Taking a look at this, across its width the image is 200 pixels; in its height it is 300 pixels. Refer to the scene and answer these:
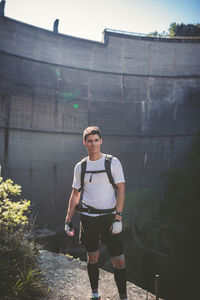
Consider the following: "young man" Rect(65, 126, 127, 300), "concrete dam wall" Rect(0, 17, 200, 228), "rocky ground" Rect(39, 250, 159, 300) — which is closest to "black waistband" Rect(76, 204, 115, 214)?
"young man" Rect(65, 126, 127, 300)

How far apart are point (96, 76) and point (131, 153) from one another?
4.89 metres

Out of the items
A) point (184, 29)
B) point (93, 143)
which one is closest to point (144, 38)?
point (184, 29)

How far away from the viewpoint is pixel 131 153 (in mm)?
12375

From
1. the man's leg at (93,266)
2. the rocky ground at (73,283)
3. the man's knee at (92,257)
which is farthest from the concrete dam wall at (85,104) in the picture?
the man's knee at (92,257)

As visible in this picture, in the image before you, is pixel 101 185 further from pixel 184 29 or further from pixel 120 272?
pixel 184 29

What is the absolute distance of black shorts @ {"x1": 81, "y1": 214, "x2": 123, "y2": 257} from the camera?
2.05 metres

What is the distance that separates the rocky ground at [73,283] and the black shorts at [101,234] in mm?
954

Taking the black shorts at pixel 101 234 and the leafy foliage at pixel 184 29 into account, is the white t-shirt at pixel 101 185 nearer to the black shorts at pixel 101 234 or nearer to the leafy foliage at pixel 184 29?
the black shorts at pixel 101 234

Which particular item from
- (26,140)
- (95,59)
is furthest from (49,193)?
(95,59)

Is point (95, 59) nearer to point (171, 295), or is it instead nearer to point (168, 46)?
point (168, 46)

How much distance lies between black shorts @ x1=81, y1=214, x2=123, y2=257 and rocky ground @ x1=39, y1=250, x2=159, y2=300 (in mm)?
954

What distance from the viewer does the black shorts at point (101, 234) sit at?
205 centimetres

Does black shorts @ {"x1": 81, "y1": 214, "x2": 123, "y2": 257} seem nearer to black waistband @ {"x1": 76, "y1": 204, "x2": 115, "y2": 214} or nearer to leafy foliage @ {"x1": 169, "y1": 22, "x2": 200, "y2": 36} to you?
black waistband @ {"x1": 76, "y1": 204, "x2": 115, "y2": 214}

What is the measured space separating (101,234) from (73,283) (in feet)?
4.26
